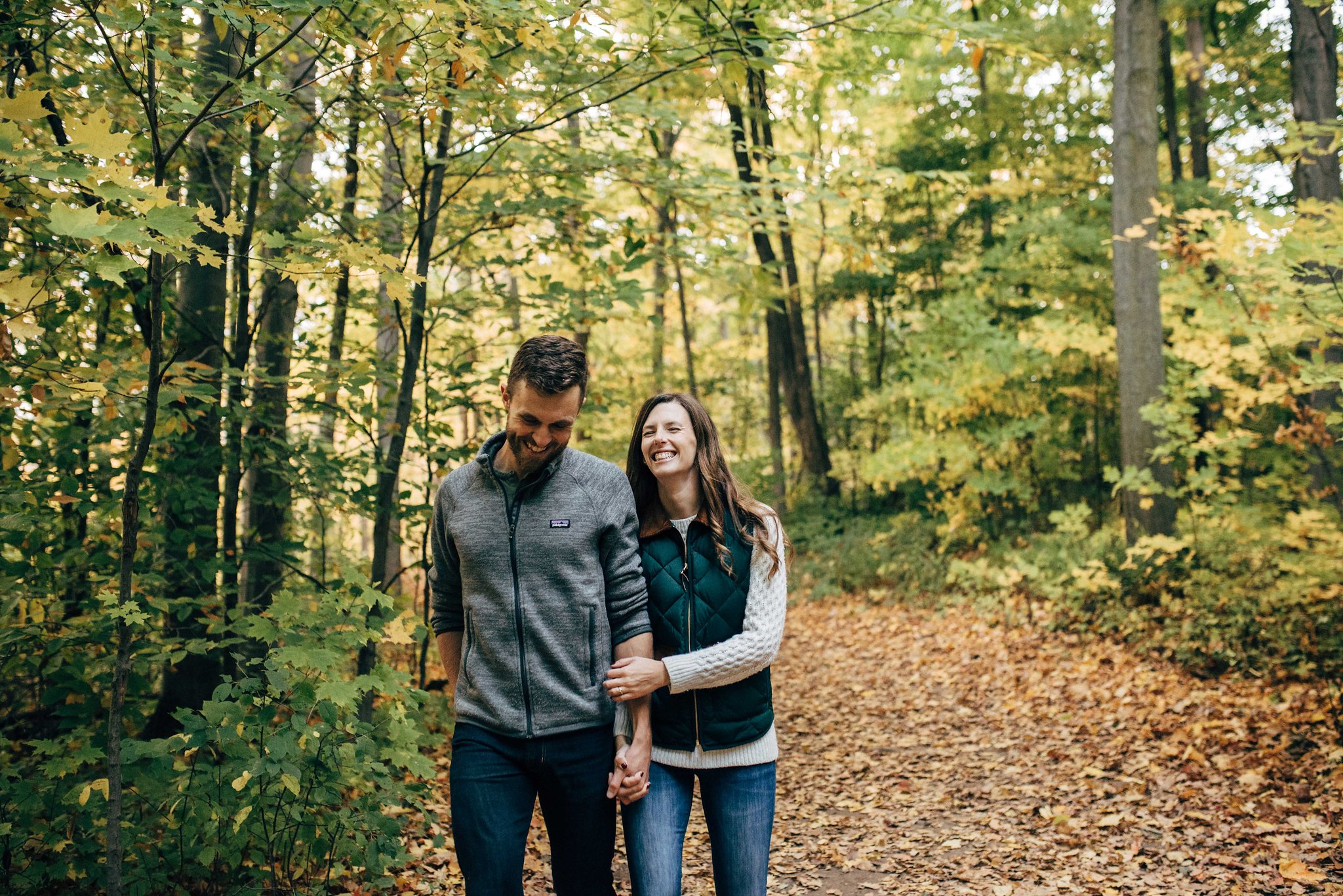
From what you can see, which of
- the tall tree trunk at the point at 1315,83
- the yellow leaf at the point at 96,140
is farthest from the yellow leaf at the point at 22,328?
the tall tree trunk at the point at 1315,83

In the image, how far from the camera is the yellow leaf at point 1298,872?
12.3 feet

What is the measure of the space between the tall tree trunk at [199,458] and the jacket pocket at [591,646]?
1807 mm

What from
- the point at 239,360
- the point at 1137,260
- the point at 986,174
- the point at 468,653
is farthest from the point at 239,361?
the point at 986,174

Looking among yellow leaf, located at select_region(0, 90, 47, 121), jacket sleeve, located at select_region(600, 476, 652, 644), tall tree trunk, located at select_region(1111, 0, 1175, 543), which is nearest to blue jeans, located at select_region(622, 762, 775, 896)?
jacket sleeve, located at select_region(600, 476, 652, 644)

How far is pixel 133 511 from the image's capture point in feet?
8.78

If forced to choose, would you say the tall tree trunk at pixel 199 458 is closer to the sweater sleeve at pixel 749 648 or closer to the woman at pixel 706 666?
the woman at pixel 706 666

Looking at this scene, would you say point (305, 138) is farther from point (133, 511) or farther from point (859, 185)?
point (859, 185)

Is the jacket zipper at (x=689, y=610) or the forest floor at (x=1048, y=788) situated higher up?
the jacket zipper at (x=689, y=610)

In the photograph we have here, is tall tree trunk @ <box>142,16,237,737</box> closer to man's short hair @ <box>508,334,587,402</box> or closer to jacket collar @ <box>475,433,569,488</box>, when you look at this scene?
jacket collar @ <box>475,433,569,488</box>

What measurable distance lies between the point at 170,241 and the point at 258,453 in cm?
229

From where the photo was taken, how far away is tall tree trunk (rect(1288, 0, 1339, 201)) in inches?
316

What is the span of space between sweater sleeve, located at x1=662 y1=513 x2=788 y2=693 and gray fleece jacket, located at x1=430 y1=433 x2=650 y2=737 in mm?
177

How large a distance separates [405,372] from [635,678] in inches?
108

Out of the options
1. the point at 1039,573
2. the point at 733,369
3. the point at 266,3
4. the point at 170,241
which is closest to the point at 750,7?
the point at 266,3
